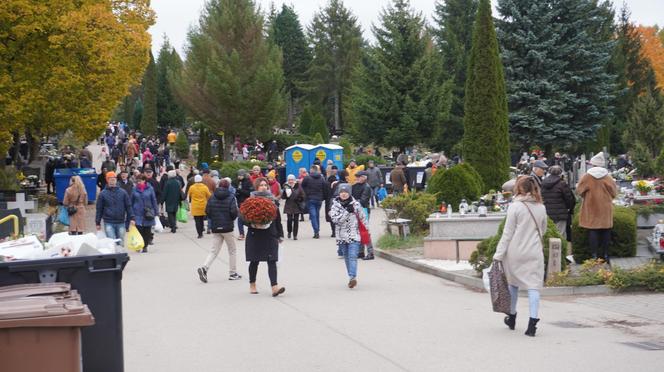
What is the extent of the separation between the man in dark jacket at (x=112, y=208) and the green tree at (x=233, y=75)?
125 feet

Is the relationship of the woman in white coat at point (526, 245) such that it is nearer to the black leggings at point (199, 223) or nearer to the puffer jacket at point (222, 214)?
the puffer jacket at point (222, 214)

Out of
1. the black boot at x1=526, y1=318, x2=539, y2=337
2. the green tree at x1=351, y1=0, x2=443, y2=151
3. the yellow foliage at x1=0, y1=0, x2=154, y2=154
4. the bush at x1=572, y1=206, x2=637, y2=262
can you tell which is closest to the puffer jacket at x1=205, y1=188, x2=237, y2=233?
the bush at x1=572, y1=206, x2=637, y2=262

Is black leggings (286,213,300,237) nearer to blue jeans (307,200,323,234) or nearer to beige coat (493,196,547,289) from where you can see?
blue jeans (307,200,323,234)

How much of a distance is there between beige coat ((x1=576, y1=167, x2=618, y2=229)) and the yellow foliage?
17426 mm

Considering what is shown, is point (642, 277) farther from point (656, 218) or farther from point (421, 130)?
point (421, 130)

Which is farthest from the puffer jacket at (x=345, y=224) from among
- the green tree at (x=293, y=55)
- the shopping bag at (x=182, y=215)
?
the green tree at (x=293, y=55)

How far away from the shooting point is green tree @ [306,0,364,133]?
83.8m

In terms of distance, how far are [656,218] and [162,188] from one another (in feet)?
45.3

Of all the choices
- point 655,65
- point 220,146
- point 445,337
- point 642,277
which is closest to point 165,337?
point 445,337

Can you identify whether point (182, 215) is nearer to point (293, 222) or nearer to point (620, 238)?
point (293, 222)

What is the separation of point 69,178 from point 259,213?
20638mm

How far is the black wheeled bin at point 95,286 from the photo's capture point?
311 inches

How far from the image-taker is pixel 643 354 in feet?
31.3

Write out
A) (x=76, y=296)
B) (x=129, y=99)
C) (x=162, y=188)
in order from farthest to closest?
1. (x=129, y=99)
2. (x=162, y=188)
3. (x=76, y=296)
